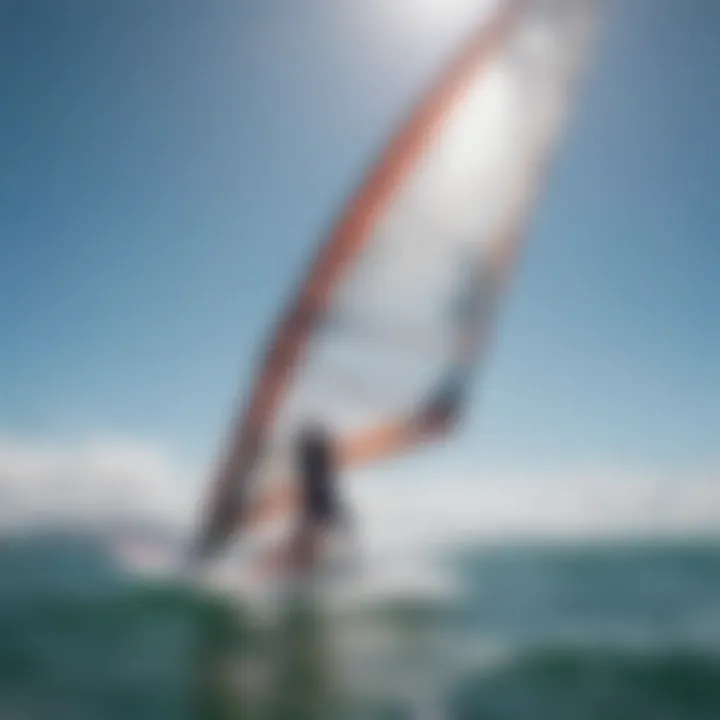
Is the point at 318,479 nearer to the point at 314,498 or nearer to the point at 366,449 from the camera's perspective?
the point at 314,498

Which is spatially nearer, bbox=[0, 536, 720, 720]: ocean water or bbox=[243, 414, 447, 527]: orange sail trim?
bbox=[0, 536, 720, 720]: ocean water

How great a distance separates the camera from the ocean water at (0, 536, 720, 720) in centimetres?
299

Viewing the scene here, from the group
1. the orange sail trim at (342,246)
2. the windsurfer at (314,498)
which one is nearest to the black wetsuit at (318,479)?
the windsurfer at (314,498)

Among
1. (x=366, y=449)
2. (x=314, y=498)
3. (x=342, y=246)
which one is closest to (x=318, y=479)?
(x=314, y=498)

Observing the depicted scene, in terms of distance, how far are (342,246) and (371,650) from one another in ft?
4.94

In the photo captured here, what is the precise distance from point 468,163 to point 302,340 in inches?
38.3

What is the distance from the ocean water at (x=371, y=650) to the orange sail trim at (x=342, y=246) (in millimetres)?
677

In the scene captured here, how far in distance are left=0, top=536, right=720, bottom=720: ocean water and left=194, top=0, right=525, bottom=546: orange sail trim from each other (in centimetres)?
68

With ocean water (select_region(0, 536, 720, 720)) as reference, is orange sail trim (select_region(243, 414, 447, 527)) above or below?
above

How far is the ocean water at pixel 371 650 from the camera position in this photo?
2988 millimetres

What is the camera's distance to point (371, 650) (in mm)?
3420

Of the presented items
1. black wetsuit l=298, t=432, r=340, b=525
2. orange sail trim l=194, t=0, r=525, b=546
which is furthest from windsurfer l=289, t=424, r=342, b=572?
orange sail trim l=194, t=0, r=525, b=546

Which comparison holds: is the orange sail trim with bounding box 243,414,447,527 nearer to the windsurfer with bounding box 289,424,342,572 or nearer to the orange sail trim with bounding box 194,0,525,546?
the windsurfer with bounding box 289,424,342,572

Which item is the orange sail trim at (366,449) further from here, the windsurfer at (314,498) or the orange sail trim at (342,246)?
the orange sail trim at (342,246)
